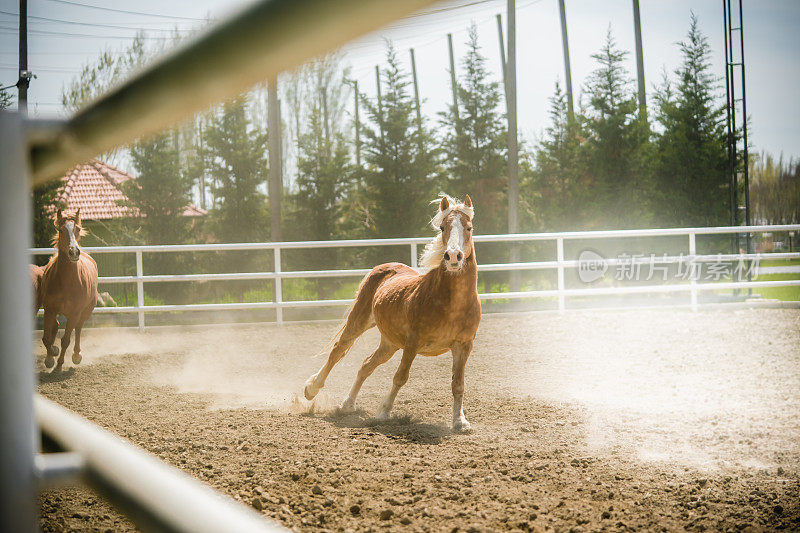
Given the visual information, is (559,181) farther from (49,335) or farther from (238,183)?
(49,335)

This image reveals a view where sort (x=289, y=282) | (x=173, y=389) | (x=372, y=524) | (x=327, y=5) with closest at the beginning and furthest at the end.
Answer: (x=327, y=5)
(x=372, y=524)
(x=173, y=389)
(x=289, y=282)

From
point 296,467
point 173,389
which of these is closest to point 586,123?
point 173,389

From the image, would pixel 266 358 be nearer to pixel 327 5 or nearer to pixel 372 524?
pixel 372 524

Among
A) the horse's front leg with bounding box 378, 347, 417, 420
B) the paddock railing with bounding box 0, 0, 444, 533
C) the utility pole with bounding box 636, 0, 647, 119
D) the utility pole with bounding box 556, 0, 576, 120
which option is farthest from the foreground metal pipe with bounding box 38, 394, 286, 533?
the utility pole with bounding box 556, 0, 576, 120

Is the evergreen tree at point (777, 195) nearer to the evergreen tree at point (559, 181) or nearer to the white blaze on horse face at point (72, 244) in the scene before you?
the evergreen tree at point (559, 181)

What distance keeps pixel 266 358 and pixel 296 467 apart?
4.63 m

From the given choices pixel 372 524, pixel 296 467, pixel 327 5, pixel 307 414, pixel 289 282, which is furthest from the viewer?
pixel 289 282

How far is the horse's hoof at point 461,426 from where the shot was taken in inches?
182

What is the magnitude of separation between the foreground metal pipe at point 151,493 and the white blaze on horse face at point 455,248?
3697 mm

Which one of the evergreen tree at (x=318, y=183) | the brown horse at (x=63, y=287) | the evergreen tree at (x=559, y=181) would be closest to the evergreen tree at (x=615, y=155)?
the evergreen tree at (x=559, y=181)

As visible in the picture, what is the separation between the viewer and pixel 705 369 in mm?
6898

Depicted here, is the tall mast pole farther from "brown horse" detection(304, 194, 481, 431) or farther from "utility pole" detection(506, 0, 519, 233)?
"brown horse" detection(304, 194, 481, 431)

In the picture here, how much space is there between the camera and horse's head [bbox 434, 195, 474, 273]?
427cm

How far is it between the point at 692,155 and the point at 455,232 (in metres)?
16.6
